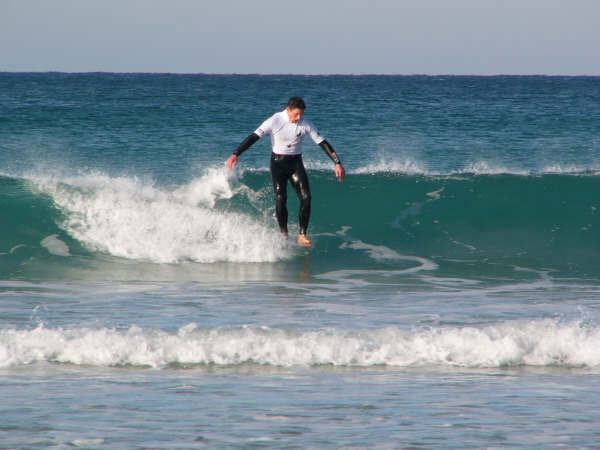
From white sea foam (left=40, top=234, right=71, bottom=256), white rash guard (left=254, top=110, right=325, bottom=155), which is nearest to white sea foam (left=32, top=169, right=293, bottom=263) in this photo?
white sea foam (left=40, top=234, right=71, bottom=256)

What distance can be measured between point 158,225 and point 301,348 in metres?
5.70

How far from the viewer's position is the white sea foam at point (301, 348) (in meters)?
5.86

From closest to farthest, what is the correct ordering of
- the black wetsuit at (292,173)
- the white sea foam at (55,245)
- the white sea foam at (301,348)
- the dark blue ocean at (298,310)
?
the dark blue ocean at (298,310)
the white sea foam at (301,348)
the black wetsuit at (292,173)
the white sea foam at (55,245)

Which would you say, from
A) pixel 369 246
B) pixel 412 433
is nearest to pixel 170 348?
pixel 412 433

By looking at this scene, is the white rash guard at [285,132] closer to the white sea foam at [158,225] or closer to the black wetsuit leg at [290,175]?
the black wetsuit leg at [290,175]

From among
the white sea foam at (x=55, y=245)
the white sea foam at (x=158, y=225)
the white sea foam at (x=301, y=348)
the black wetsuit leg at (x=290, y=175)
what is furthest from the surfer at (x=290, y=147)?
the white sea foam at (x=301, y=348)

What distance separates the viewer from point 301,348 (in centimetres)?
598

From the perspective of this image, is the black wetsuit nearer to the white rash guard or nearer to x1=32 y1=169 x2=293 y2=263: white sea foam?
the white rash guard

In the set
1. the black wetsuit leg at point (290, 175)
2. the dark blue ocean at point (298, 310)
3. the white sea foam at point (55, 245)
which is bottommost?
the white sea foam at point (55, 245)

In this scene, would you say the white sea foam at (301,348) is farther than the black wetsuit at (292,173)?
No

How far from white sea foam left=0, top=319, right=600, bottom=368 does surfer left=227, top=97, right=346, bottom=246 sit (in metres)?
3.56

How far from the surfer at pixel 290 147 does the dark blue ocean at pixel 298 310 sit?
95 centimetres

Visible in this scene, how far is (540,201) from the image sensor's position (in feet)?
45.8

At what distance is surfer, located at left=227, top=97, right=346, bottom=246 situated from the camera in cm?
944
